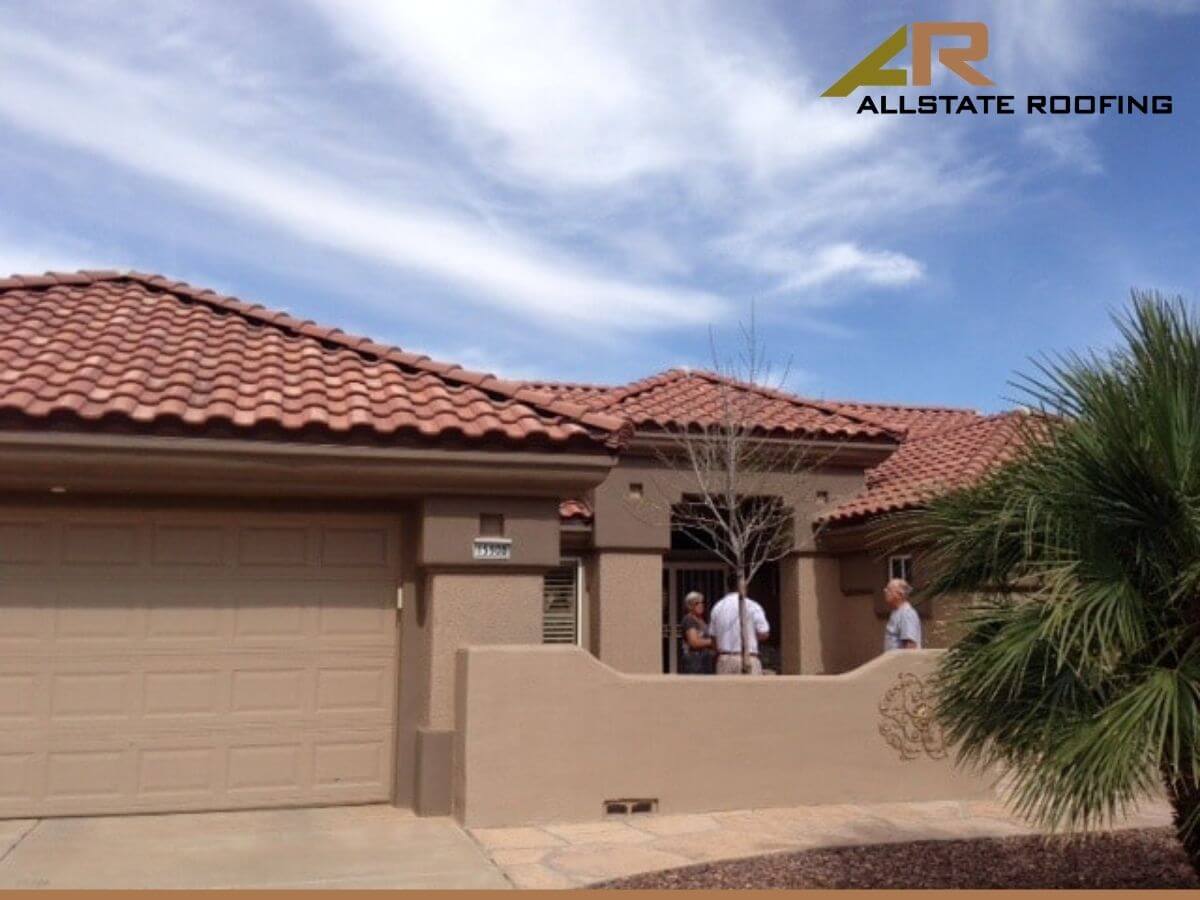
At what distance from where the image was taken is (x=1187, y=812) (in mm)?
6176

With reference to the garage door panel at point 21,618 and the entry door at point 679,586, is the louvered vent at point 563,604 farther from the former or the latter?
the garage door panel at point 21,618

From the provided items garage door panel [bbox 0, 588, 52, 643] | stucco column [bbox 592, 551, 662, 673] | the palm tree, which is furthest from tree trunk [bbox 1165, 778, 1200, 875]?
stucco column [bbox 592, 551, 662, 673]

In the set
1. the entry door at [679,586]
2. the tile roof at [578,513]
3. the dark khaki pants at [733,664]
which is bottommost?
the dark khaki pants at [733,664]

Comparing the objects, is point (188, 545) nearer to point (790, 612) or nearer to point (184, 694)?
point (184, 694)

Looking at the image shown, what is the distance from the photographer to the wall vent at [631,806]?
9.70m

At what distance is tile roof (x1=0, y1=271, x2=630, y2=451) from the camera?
30.4ft

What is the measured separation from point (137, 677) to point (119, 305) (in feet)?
13.6

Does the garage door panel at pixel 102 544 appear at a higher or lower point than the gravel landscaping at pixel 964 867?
higher

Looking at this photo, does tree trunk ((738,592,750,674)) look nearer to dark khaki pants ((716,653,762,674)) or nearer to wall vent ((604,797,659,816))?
dark khaki pants ((716,653,762,674))

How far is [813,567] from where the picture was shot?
16750 mm

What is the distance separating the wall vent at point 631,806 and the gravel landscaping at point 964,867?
166 cm

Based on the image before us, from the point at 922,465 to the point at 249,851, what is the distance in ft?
37.4

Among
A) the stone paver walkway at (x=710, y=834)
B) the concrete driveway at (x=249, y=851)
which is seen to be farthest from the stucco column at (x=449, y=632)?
the stone paver walkway at (x=710, y=834)

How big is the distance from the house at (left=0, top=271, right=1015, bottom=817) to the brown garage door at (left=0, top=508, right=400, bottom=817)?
0.05 feet
